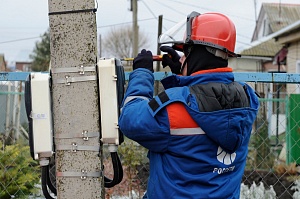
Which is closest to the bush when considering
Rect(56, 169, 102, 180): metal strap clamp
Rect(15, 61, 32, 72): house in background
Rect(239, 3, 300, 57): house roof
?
Rect(56, 169, 102, 180): metal strap clamp

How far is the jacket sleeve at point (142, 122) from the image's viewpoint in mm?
2252

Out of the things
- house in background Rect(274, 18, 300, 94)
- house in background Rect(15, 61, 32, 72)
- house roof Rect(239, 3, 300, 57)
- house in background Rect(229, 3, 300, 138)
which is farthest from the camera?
house in background Rect(15, 61, 32, 72)

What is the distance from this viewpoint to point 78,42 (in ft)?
7.91

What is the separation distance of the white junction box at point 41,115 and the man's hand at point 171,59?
67 cm

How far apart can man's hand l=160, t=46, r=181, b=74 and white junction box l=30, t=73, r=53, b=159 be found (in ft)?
2.20

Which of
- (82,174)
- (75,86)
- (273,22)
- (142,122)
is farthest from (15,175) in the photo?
(273,22)

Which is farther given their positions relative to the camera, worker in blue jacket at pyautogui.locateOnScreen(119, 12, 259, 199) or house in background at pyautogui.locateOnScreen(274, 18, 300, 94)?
house in background at pyautogui.locateOnScreen(274, 18, 300, 94)

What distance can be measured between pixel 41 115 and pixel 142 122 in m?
0.54

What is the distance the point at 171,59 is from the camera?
103 inches

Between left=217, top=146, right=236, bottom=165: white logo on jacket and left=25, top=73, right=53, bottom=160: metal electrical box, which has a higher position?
left=25, top=73, right=53, bottom=160: metal electrical box

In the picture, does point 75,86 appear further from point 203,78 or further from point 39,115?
point 203,78

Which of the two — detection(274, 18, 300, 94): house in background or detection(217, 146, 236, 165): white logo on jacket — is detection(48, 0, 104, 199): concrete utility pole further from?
detection(274, 18, 300, 94): house in background

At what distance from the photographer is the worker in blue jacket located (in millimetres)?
2268

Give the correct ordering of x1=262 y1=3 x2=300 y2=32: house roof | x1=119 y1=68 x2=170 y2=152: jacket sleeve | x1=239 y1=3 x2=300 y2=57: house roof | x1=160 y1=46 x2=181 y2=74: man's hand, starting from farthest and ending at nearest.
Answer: x1=262 y1=3 x2=300 y2=32: house roof < x1=239 y1=3 x2=300 y2=57: house roof < x1=160 y1=46 x2=181 y2=74: man's hand < x1=119 y1=68 x2=170 y2=152: jacket sleeve
